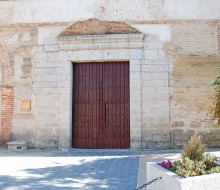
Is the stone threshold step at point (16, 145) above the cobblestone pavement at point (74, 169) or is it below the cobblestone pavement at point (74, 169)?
above

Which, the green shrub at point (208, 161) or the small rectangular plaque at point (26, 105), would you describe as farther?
the small rectangular plaque at point (26, 105)

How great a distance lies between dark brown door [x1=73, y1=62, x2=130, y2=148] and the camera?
8.89 meters

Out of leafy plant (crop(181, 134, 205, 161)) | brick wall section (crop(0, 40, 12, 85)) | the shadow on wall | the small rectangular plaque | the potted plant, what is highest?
brick wall section (crop(0, 40, 12, 85))

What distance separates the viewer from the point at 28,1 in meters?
9.41

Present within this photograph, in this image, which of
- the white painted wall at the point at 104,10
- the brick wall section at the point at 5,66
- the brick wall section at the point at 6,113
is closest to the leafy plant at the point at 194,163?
the white painted wall at the point at 104,10

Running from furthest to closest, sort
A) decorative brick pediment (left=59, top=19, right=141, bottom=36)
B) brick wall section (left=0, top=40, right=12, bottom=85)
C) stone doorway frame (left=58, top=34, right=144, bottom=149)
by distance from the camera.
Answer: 1. brick wall section (left=0, top=40, right=12, bottom=85)
2. decorative brick pediment (left=59, top=19, right=141, bottom=36)
3. stone doorway frame (left=58, top=34, right=144, bottom=149)

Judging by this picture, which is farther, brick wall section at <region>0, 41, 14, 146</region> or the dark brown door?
brick wall section at <region>0, 41, 14, 146</region>

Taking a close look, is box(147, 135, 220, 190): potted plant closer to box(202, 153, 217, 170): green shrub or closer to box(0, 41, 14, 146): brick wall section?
box(202, 153, 217, 170): green shrub

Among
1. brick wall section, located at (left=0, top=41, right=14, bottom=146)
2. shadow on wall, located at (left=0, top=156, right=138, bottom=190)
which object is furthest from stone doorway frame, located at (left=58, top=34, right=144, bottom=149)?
shadow on wall, located at (left=0, top=156, right=138, bottom=190)

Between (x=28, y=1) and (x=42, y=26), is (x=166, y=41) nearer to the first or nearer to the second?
(x=42, y=26)

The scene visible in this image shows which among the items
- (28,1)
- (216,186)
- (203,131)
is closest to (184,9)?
(203,131)

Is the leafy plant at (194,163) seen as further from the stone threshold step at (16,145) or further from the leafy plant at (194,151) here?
the stone threshold step at (16,145)

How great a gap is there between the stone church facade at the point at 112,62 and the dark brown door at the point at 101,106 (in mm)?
→ 32

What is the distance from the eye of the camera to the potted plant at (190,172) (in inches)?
128
